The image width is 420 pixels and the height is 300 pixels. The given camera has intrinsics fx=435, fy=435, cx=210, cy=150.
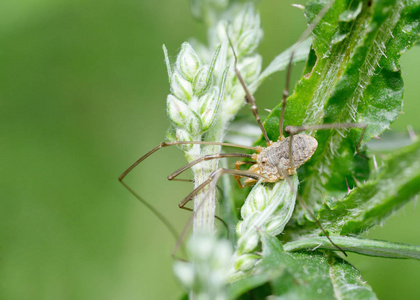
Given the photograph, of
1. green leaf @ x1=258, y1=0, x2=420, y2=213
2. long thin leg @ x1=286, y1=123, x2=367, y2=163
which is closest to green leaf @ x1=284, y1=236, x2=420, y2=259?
green leaf @ x1=258, y1=0, x2=420, y2=213

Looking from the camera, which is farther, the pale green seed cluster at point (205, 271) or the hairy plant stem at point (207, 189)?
the hairy plant stem at point (207, 189)

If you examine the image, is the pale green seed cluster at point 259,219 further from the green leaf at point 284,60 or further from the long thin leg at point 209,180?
the green leaf at point 284,60

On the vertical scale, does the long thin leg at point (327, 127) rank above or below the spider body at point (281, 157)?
above

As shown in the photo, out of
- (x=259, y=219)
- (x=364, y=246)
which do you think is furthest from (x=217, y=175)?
(x=364, y=246)

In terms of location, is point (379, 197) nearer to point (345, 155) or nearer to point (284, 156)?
point (345, 155)

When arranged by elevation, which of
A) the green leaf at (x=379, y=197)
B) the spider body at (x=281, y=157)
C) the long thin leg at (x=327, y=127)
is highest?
the long thin leg at (x=327, y=127)

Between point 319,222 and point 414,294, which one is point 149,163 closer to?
point 414,294

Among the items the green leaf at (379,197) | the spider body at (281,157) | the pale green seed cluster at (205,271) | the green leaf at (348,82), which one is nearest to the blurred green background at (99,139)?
the spider body at (281,157)
